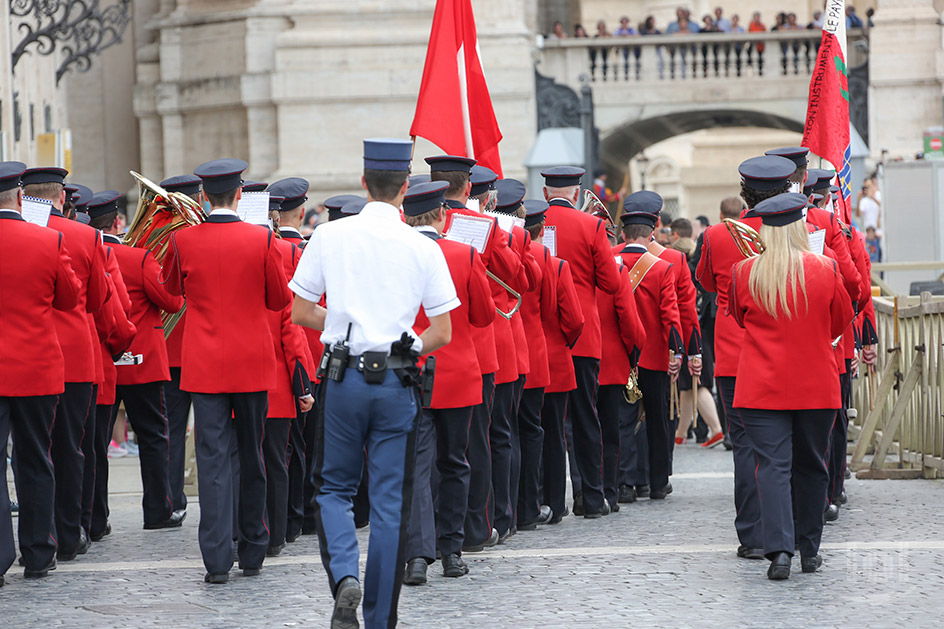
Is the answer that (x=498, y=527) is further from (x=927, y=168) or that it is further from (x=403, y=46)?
(x=403, y=46)

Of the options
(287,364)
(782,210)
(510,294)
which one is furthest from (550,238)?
(782,210)

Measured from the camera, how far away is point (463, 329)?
7496 millimetres

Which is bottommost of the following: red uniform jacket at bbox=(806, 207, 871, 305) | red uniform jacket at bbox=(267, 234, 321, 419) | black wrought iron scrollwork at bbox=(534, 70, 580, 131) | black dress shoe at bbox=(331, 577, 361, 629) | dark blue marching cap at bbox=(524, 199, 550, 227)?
black dress shoe at bbox=(331, 577, 361, 629)

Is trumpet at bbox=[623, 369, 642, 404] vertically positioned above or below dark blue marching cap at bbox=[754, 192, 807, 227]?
below

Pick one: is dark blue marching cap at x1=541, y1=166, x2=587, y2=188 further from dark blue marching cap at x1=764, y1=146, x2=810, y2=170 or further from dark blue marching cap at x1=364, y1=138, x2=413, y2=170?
dark blue marching cap at x1=364, y1=138, x2=413, y2=170

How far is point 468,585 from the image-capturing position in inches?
285

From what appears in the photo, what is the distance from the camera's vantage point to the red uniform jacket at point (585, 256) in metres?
9.35

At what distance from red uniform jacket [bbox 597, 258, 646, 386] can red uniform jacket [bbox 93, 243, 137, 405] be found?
2.94 meters

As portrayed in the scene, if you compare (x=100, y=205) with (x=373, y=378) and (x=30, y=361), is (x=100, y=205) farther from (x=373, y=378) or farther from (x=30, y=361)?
(x=373, y=378)

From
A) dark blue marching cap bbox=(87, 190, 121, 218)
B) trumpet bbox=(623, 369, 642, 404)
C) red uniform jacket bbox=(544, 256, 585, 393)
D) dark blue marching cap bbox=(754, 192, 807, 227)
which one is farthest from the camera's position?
trumpet bbox=(623, 369, 642, 404)

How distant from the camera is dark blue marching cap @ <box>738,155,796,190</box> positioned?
7.89m

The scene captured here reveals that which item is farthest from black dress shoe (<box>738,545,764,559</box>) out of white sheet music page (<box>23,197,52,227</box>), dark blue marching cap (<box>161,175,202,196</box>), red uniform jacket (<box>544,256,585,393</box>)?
white sheet music page (<box>23,197,52,227</box>)

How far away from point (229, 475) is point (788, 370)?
2.62 meters

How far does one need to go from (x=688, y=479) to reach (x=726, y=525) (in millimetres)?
2315
